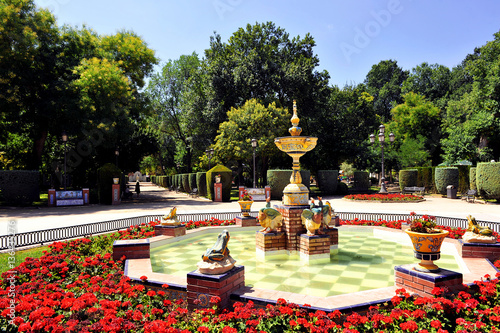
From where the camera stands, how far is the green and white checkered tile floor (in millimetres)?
6215

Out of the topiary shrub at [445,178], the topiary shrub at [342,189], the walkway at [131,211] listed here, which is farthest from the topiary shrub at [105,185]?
the topiary shrub at [445,178]

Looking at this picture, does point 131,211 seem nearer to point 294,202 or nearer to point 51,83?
point 51,83

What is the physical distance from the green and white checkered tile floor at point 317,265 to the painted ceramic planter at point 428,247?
1.30 m

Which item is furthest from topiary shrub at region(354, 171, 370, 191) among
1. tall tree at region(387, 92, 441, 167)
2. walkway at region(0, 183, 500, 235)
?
tall tree at region(387, 92, 441, 167)

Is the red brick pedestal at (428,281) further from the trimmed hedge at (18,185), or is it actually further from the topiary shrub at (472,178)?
the trimmed hedge at (18,185)

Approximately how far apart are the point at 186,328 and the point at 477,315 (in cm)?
407

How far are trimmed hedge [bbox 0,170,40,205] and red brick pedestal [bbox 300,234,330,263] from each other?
78.5 ft

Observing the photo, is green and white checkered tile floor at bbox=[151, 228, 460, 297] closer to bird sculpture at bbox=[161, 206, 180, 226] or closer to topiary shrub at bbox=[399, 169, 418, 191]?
bird sculpture at bbox=[161, 206, 180, 226]

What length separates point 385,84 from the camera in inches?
2963

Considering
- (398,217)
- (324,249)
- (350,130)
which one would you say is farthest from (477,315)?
(350,130)

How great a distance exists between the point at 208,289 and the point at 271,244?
156 inches

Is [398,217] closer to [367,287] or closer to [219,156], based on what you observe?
[367,287]

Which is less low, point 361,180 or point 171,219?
point 361,180

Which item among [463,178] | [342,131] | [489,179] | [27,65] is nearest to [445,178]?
[463,178]
